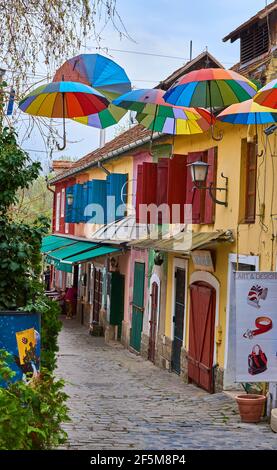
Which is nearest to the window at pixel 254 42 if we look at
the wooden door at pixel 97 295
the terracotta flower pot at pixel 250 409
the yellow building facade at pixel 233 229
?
the yellow building facade at pixel 233 229

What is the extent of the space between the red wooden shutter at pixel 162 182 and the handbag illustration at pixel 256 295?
5.90m

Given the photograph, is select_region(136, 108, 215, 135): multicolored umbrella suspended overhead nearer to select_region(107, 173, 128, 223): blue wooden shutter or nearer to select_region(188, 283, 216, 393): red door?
select_region(188, 283, 216, 393): red door

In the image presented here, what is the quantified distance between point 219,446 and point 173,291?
7.94m

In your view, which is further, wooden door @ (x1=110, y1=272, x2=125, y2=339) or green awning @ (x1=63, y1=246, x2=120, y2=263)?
wooden door @ (x1=110, y1=272, x2=125, y2=339)

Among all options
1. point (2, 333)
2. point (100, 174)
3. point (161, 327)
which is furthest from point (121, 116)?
point (100, 174)

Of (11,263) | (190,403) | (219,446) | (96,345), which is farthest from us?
(96,345)

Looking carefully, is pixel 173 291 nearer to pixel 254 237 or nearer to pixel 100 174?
pixel 254 237

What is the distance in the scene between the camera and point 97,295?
2612cm

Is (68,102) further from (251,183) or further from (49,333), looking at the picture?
(251,183)

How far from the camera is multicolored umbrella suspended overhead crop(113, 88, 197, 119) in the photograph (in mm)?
11039

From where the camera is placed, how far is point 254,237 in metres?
12.1

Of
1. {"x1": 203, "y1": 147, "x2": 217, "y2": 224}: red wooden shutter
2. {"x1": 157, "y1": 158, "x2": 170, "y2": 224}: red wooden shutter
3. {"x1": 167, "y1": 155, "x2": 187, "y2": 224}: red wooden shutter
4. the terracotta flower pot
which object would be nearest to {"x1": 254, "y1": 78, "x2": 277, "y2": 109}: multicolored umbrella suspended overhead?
the terracotta flower pot

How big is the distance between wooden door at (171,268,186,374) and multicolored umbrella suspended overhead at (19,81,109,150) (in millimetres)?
6904

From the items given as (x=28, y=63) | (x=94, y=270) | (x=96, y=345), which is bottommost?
(x=96, y=345)
